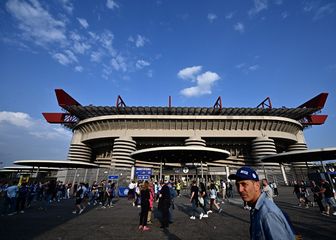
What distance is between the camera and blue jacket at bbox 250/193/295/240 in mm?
1650

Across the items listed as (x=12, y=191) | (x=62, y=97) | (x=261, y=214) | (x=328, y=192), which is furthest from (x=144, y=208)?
(x=62, y=97)

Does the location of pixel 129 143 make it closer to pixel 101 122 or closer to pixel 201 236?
pixel 101 122

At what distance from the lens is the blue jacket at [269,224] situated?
5.41 feet

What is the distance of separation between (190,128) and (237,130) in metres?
10.5

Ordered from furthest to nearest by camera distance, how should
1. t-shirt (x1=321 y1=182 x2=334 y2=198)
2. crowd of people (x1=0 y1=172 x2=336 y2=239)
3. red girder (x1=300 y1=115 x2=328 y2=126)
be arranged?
red girder (x1=300 y1=115 x2=328 y2=126)
t-shirt (x1=321 y1=182 x2=334 y2=198)
crowd of people (x1=0 y1=172 x2=336 y2=239)

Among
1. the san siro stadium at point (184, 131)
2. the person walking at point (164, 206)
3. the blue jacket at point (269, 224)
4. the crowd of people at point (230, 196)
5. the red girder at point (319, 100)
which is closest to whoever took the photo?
the blue jacket at point (269, 224)

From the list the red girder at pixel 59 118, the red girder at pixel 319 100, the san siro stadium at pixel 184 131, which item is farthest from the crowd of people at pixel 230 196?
the red girder at pixel 319 100

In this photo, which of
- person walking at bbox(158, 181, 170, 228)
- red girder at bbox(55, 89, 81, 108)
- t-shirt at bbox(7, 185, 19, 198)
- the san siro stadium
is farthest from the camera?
red girder at bbox(55, 89, 81, 108)

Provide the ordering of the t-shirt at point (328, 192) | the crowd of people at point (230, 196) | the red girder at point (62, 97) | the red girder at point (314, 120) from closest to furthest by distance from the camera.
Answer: the crowd of people at point (230, 196) < the t-shirt at point (328, 192) < the red girder at point (62, 97) < the red girder at point (314, 120)

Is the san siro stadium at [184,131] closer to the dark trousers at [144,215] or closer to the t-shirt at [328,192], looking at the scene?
the t-shirt at [328,192]

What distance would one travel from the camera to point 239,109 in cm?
4362

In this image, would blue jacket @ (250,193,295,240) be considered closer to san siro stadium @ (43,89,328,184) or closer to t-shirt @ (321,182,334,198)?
t-shirt @ (321,182,334,198)

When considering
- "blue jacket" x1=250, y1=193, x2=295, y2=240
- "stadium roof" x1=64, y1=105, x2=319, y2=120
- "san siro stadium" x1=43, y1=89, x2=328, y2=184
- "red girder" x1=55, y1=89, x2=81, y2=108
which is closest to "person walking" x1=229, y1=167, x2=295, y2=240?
"blue jacket" x1=250, y1=193, x2=295, y2=240

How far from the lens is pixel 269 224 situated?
5.59ft
